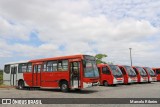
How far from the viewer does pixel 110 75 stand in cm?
2655

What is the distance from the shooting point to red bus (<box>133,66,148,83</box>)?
31.4 metres

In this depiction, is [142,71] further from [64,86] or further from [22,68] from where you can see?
[64,86]

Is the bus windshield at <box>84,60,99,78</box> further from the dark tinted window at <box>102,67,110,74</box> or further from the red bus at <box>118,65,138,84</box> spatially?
the red bus at <box>118,65,138,84</box>

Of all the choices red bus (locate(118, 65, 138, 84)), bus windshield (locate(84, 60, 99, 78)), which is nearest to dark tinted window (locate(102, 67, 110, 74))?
red bus (locate(118, 65, 138, 84))

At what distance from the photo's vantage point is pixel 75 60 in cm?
1958

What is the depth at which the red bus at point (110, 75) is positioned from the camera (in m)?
26.3

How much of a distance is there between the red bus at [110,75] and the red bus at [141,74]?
4.98 metres

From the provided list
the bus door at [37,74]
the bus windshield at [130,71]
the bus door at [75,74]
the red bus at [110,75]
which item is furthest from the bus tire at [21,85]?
the bus windshield at [130,71]

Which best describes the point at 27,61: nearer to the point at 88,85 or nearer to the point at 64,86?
the point at 64,86

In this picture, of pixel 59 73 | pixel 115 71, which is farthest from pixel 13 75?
pixel 115 71

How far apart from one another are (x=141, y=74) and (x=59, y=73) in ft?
46.4

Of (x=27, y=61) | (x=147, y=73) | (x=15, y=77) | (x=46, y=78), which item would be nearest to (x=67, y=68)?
(x=46, y=78)

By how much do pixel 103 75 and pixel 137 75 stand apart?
5.86 m

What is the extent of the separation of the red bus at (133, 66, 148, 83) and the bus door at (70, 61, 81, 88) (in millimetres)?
13708
